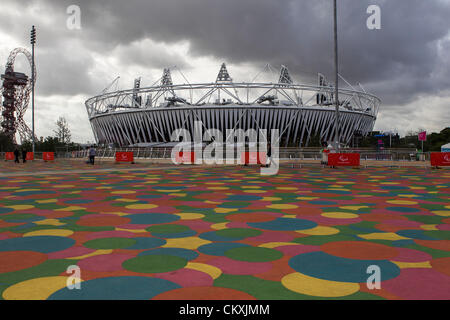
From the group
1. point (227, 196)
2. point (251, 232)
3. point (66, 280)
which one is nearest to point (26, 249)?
point (66, 280)

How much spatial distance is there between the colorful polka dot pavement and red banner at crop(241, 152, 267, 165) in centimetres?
1767

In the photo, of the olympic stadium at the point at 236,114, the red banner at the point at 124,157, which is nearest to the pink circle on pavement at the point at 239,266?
the red banner at the point at 124,157

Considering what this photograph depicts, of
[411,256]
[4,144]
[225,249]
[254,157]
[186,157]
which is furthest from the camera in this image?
[4,144]

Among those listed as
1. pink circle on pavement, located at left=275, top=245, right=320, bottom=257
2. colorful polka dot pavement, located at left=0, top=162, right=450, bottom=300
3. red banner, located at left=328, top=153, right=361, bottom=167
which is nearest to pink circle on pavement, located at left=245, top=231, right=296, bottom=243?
colorful polka dot pavement, located at left=0, top=162, right=450, bottom=300

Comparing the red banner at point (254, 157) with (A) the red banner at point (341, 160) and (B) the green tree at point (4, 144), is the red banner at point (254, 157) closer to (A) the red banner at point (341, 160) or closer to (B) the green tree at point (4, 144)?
(A) the red banner at point (341, 160)

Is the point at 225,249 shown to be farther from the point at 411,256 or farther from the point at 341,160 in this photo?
the point at 341,160

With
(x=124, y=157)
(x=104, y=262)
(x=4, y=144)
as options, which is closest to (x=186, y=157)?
(x=124, y=157)

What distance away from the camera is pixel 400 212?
277 inches

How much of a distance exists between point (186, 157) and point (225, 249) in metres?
27.0

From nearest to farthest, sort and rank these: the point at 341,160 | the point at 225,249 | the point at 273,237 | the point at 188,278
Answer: the point at 188,278, the point at 225,249, the point at 273,237, the point at 341,160

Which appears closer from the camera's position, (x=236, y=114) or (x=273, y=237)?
(x=273, y=237)

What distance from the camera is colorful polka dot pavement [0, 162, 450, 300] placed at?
318 centimetres

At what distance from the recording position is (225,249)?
4.46 m
